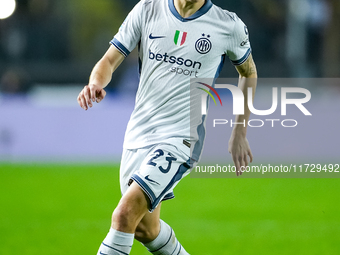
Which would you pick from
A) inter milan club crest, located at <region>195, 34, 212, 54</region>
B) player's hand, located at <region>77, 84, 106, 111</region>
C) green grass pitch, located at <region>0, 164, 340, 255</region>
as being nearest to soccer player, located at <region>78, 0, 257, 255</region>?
inter milan club crest, located at <region>195, 34, 212, 54</region>

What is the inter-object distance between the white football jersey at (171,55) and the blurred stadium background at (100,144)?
1.91 m

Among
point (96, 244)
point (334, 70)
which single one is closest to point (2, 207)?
point (96, 244)

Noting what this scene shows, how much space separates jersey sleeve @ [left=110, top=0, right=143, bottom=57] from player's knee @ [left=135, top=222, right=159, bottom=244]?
4.06ft

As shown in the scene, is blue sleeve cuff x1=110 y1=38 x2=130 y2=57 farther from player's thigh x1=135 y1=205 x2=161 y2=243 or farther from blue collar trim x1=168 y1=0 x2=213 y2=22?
player's thigh x1=135 y1=205 x2=161 y2=243

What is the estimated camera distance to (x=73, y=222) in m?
6.77

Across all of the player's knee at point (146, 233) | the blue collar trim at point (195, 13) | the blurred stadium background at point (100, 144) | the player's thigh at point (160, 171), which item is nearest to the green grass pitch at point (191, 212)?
the blurred stadium background at point (100, 144)

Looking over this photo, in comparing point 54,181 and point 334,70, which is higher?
point 334,70

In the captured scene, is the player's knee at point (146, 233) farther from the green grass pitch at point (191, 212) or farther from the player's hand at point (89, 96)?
the green grass pitch at point (191, 212)

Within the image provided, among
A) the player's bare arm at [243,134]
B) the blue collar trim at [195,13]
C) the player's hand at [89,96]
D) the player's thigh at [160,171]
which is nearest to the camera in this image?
the player's hand at [89,96]

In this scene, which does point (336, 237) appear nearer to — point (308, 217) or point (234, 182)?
point (308, 217)

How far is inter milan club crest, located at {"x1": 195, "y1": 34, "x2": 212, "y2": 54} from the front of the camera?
150 inches

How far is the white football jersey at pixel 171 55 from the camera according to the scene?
3.76m

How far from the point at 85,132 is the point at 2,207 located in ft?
13.9

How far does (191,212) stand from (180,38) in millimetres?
4151
